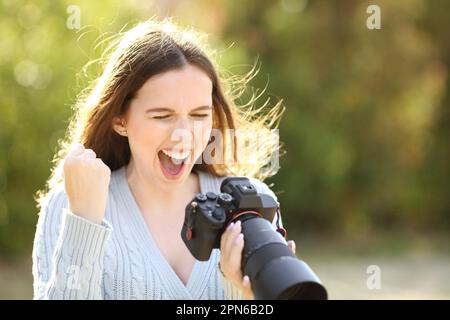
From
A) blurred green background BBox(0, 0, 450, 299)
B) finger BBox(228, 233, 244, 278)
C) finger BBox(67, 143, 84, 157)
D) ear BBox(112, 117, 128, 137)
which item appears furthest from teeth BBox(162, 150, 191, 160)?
blurred green background BBox(0, 0, 450, 299)

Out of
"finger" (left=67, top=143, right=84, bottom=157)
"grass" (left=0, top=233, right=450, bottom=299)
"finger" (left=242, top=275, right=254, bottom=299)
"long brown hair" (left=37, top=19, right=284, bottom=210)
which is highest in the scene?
"grass" (left=0, top=233, right=450, bottom=299)

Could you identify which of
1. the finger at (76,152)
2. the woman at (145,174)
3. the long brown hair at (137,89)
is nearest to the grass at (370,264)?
the long brown hair at (137,89)

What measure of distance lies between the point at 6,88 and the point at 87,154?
385 centimetres

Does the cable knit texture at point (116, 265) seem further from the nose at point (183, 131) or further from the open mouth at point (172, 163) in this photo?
the nose at point (183, 131)

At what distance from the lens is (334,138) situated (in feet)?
21.0

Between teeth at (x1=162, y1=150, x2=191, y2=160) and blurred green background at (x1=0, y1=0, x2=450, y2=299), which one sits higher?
blurred green background at (x1=0, y1=0, x2=450, y2=299)

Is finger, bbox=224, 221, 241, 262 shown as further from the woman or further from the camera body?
the woman

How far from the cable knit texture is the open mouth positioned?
0.14 meters

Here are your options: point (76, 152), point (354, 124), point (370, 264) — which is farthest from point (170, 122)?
point (354, 124)

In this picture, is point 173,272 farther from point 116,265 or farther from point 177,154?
point 177,154

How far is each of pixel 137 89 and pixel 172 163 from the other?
0.23m

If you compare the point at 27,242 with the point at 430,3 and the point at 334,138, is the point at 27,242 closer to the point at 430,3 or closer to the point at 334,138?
the point at 334,138

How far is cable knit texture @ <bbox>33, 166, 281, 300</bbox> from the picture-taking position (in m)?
1.66

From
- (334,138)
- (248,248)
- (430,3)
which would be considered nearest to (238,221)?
(248,248)
